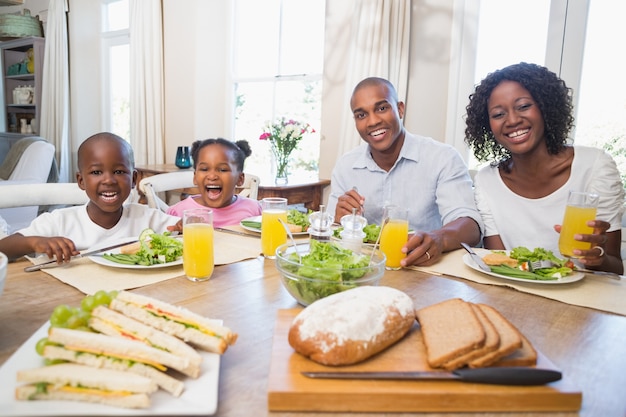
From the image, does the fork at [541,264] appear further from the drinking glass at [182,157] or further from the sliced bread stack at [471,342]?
the drinking glass at [182,157]

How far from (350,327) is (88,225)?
1.32 m

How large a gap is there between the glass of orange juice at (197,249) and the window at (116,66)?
5455 millimetres

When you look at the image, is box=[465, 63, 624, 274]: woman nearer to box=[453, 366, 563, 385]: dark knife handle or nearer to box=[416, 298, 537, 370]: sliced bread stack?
box=[416, 298, 537, 370]: sliced bread stack

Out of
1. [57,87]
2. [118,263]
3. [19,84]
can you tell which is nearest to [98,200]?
[118,263]

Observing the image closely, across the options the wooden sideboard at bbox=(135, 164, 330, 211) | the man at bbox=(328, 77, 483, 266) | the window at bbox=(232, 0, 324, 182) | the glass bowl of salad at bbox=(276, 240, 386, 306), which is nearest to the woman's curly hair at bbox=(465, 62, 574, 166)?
the man at bbox=(328, 77, 483, 266)

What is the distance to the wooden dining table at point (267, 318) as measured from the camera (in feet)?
2.15

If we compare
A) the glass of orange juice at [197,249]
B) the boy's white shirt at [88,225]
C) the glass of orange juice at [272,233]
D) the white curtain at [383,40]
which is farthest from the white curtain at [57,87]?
the glass of orange juice at [197,249]

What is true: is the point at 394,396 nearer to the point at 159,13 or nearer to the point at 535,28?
the point at 535,28

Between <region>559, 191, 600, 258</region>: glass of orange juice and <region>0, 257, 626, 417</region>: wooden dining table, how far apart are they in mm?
301

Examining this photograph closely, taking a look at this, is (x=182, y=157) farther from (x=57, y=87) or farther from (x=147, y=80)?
(x=57, y=87)

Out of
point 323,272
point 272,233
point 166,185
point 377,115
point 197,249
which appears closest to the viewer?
point 323,272

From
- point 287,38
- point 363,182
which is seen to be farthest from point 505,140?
point 287,38

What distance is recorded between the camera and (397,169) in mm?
2178

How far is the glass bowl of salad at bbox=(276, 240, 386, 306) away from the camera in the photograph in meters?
0.89
